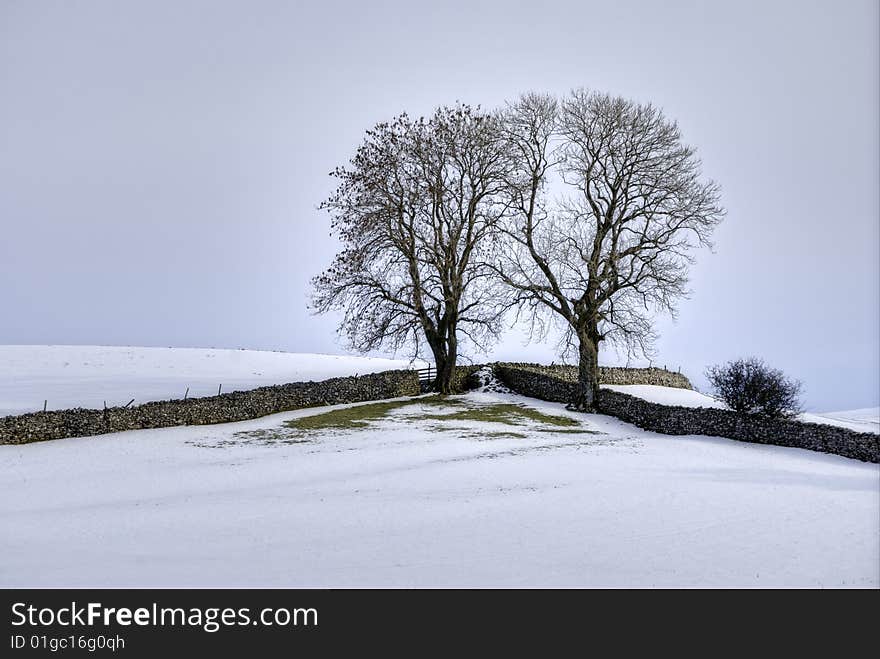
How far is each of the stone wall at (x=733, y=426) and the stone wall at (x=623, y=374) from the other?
23.0 ft

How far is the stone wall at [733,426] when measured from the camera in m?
17.5

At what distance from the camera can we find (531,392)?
32.7 meters

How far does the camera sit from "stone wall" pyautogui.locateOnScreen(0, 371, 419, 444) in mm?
20578

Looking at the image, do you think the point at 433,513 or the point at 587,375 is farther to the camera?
the point at 587,375

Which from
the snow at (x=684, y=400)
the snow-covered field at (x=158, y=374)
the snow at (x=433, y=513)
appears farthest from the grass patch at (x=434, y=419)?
the snow-covered field at (x=158, y=374)

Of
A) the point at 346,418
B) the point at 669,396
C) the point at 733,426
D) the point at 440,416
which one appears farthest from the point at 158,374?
the point at 733,426

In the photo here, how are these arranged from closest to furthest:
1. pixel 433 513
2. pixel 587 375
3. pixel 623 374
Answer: pixel 433 513 → pixel 587 375 → pixel 623 374

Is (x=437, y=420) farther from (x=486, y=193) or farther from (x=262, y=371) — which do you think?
(x=262, y=371)

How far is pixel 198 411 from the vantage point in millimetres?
23578

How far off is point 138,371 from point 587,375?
24.1 m

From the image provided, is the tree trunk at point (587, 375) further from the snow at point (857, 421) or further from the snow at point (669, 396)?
the snow at point (857, 421)

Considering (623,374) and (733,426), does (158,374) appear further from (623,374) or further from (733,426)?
(733,426)

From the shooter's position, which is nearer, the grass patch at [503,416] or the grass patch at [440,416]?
the grass patch at [440,416]
